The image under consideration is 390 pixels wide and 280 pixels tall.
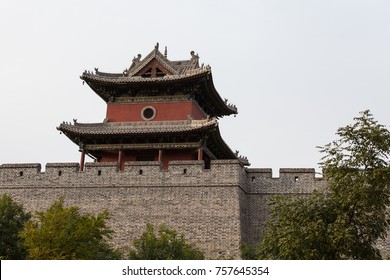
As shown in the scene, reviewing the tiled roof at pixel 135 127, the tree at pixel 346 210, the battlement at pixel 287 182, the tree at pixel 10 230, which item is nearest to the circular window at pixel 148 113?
the tiled roof at pixel 135 127

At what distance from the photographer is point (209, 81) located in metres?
21.7

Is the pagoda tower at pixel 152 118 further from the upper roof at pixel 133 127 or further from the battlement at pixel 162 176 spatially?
the battlement at pixel 162 176

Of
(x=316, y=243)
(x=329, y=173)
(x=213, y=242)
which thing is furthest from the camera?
(x=213, y=242)

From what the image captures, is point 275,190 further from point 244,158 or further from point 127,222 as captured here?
point 244,158

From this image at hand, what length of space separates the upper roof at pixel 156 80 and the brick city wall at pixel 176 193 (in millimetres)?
3871

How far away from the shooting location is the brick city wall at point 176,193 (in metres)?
17.2

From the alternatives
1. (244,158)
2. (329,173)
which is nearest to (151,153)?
(244,158)

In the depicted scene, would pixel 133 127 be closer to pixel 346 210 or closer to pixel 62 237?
pixel 62 237

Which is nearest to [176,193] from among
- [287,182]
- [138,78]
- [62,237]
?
[287,182]

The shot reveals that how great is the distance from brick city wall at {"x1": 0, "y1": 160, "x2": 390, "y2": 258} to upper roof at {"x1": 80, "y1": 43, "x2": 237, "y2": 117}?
387 centimetres

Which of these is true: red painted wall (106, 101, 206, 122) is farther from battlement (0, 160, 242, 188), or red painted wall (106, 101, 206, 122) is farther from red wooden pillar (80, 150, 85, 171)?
battlement (0, 160, 242, 188)

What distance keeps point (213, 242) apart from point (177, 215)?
129 cm

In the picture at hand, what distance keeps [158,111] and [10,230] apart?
782 cm

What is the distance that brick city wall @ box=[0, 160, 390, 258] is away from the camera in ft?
56.6
